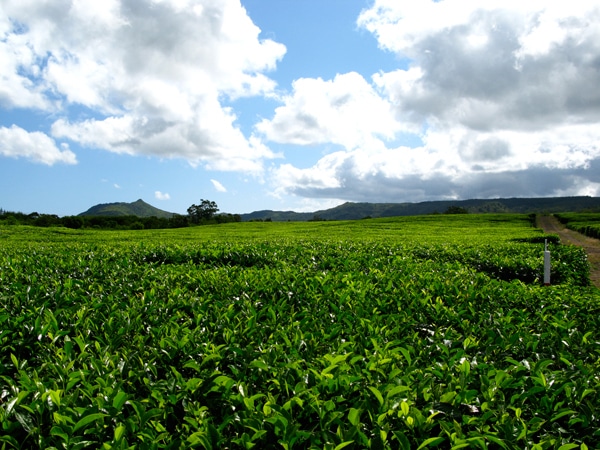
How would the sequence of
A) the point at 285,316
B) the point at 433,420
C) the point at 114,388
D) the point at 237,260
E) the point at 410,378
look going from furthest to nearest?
1. the point at 237,260
2. the point at 285,316
3. the point at 410,378
4. the point at 114,388
5. the point at 433,420

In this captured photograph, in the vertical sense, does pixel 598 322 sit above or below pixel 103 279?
below

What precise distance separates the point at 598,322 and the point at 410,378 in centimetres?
336

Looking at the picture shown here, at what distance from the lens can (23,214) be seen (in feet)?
316

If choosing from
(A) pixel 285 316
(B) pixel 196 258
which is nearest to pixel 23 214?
(B) pixel 196 258

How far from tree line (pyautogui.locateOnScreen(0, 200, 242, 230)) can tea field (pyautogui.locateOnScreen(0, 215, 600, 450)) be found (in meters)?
63.7

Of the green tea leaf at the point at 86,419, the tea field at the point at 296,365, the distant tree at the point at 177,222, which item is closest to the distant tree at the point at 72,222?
the distant tree at the point at 177,222

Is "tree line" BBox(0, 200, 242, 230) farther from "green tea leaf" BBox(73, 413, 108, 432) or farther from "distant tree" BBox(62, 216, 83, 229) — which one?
"green tea leaf" BBox(73, 413, 108, 432)

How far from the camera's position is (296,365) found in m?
3.06

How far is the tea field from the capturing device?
2490mm

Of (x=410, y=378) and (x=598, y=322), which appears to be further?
(x=598, y=322)

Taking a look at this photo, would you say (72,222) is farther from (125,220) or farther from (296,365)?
(296,365)

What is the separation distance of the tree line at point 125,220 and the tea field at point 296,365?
63.7 meters

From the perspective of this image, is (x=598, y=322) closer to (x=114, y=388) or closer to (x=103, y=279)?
(x=114, y=388)

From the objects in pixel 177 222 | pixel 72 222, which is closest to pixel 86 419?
pixel 72 222
